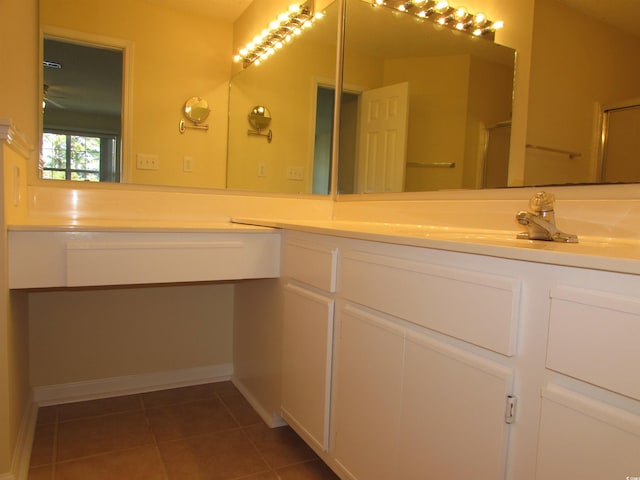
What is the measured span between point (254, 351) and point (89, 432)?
0.72 m

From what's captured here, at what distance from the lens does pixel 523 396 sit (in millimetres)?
788

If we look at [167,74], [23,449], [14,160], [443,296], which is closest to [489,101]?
[443,296]

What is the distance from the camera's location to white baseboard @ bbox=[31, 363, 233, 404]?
6.51 feet

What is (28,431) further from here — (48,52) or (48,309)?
(48,52)

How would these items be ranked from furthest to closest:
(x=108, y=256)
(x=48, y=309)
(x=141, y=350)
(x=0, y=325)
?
(x=141, y=350)
(x=48, y=309)
(x=108, y=256)
(x=0, y=325)

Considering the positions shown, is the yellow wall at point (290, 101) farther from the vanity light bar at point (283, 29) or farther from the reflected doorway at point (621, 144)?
the reflected doorway at point (621, 144)

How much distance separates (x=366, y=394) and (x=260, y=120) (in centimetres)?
158

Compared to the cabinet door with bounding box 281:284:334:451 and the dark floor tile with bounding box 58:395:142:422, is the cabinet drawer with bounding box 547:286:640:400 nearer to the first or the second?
the cabinet door with bounding box 281:284:334:451

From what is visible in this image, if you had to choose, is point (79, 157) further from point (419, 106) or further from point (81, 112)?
point (419, 106)

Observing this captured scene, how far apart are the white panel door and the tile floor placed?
1.15m

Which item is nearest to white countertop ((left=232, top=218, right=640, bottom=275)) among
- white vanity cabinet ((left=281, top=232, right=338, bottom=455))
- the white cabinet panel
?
white vanity cabinet ((left=281, top=232, right=338, bottom=455))

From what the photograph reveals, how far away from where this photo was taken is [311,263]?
58.2 inches

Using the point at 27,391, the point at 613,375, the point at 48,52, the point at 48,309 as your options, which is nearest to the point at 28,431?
the point at 27,391

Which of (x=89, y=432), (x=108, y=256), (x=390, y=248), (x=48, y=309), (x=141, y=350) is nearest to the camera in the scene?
(x=390, y=248)
